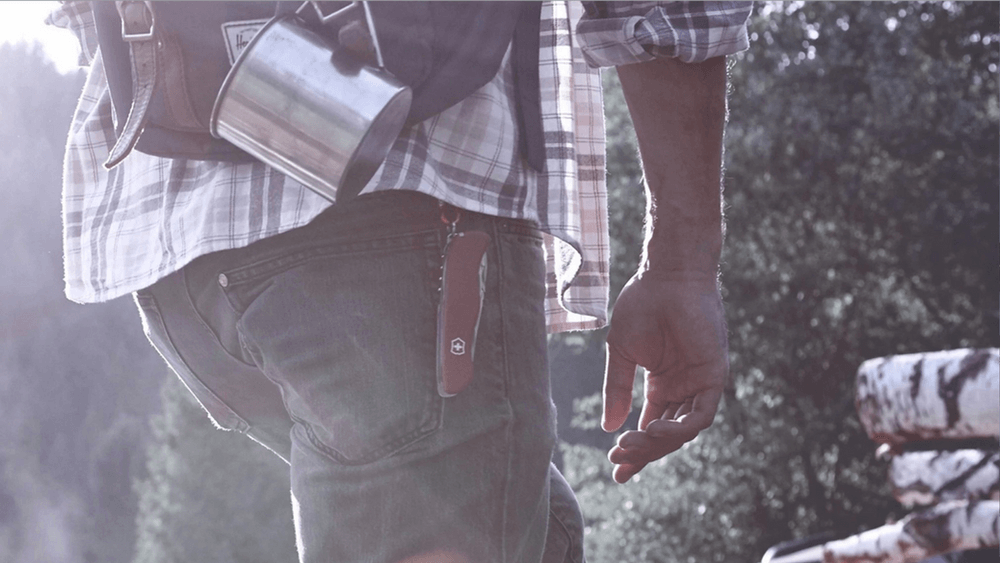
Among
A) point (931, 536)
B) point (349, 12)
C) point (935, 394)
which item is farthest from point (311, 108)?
point (931, 536)

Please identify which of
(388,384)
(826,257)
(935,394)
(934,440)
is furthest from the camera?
(826,257)

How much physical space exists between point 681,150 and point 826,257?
10.4 metres

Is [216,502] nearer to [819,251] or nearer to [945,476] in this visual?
[819,251]

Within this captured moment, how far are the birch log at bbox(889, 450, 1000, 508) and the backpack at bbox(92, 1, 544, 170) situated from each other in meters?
2.62

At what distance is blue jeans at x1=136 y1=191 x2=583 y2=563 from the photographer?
2.67ft

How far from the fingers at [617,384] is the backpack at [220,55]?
386 millimetres

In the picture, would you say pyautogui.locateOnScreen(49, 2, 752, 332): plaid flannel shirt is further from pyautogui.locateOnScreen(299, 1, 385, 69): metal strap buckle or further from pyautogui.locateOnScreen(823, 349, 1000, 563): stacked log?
pyautogui.locateOnScreen(823, 349, 1000, 563): stacked log

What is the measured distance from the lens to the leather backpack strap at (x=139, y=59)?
34.2 inches

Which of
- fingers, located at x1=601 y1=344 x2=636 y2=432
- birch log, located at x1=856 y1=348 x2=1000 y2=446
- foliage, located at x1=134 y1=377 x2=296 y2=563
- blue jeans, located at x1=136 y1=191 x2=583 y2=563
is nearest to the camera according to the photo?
blue jeans, located at x1=136 y1=191 x2=583 y2=563

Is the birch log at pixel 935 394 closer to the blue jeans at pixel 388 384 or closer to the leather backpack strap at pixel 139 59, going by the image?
the blue jeans at pixel 388 384

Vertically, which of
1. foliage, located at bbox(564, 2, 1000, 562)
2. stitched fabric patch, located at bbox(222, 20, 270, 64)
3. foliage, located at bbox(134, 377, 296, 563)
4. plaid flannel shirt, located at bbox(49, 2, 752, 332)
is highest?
stitched fabric patch, located at bbox(222, 20, 270, 64)

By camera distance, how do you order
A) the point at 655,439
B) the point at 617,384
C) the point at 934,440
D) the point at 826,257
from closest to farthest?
the point at 655,439 → the point at 617,384 → the point at 934,440 → the point at 826,257

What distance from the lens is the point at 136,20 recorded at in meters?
0.87

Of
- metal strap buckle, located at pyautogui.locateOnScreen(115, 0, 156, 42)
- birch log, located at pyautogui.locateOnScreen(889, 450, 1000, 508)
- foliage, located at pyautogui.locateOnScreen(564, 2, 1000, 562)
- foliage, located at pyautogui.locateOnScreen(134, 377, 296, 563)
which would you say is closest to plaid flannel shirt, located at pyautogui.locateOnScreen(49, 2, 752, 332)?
metal strap buckle, located at pyautogui.locateOnScreen(115, 0, 156, 42)
